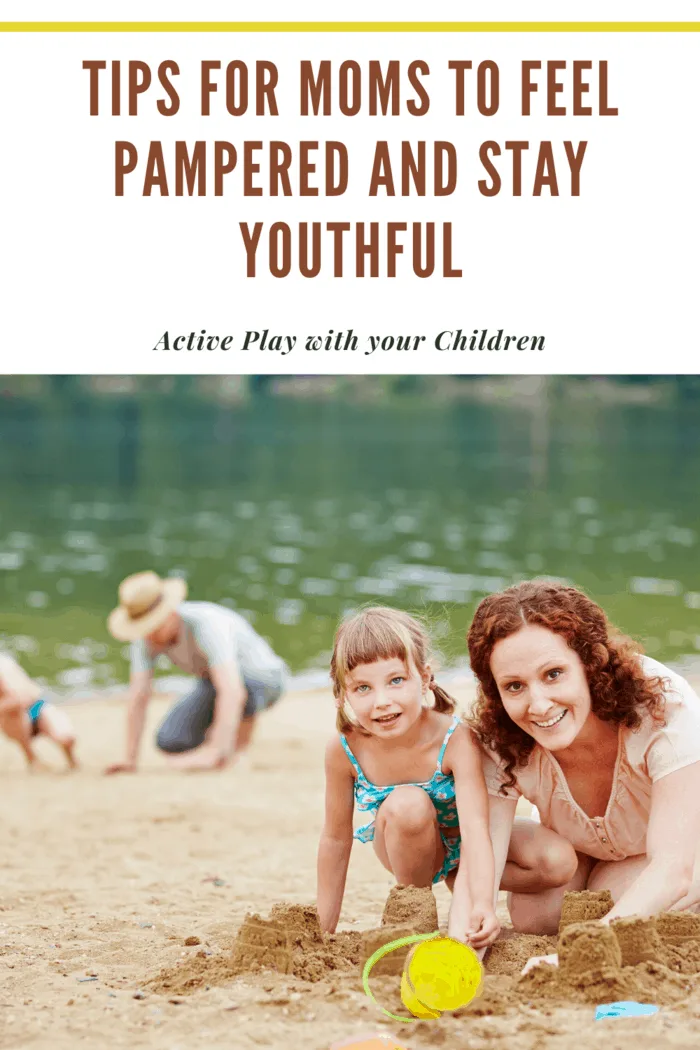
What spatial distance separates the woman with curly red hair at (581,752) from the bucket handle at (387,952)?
340 mm

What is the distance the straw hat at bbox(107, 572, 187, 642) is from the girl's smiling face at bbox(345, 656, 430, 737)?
4.14m

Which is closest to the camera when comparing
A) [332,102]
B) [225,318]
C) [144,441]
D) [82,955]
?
[82,955]

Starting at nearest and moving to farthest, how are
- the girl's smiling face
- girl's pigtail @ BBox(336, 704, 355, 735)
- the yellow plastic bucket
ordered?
the yellow plastic bucket
the girl's smiling face
girl's pigtail @ BBox(336, 704, 355, 735)

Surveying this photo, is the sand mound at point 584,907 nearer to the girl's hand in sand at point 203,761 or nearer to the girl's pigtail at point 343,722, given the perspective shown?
the girl's pigtail at point 343,722

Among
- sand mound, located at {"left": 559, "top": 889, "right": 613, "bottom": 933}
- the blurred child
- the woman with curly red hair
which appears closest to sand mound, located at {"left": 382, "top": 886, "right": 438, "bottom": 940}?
the woman with curly red hair

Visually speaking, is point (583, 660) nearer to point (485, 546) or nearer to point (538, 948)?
point (538, 948)

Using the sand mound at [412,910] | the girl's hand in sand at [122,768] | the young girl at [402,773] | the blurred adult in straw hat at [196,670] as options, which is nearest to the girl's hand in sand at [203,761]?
the blurred adult in straw hat at [196,670]

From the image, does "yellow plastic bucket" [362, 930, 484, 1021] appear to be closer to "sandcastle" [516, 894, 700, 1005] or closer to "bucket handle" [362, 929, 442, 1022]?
"bucket handle" [362, 929, 442, 1022]

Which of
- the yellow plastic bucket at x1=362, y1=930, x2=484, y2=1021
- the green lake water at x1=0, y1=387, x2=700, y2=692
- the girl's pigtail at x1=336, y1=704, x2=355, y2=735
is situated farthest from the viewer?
the green lake water at x1=0, y1=387, x2=700, y2=692

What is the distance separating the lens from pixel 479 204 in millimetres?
6055

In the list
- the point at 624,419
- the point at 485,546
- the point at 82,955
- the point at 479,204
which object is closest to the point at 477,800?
the point at 82,955

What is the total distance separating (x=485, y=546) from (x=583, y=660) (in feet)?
52.0

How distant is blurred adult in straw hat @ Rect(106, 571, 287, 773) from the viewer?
7609 millimetres

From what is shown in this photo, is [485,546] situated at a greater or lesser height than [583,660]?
greater
